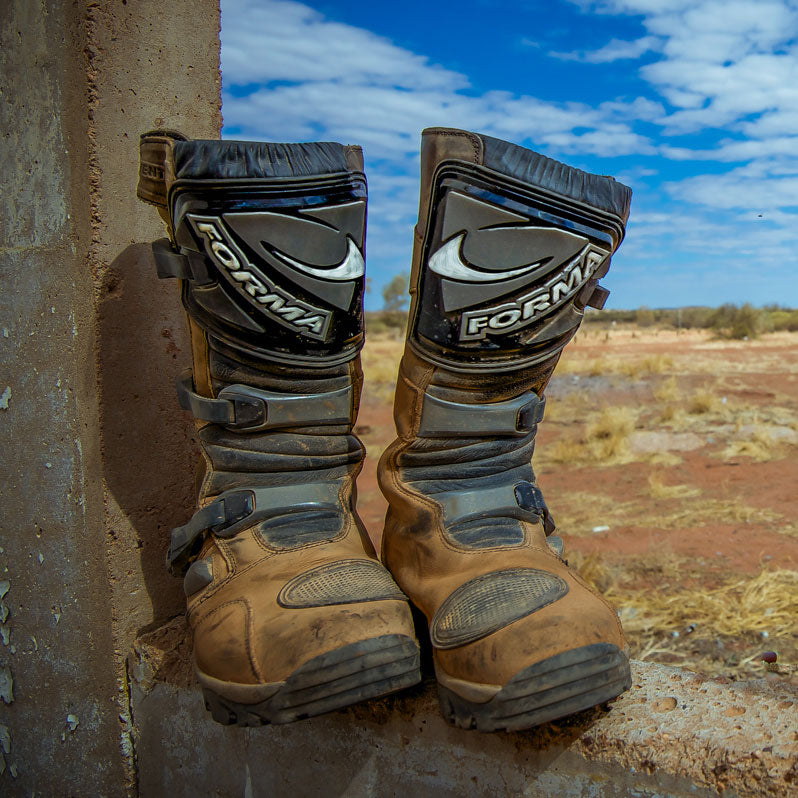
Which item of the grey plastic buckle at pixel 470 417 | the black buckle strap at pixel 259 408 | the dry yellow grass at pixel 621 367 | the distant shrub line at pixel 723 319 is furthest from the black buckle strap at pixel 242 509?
the distant shrub line at pixel 723 319

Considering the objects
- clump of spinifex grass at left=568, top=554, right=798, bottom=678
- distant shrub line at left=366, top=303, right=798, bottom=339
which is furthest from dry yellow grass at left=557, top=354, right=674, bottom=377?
clump of spinifex grass at left=568, top=554, right=798, bottom=678

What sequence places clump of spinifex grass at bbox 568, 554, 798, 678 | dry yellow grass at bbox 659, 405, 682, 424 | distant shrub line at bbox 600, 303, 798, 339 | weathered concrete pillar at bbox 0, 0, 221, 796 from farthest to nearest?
distant shrub line at bbox 600, 303, 798, 339
dry yellow grass at bbox 659, 405, 682, 424
clump of spinifex grass at bbox 568, 554, 798, 678
weathered concrete pillar at bbox 0, 0, 221, 796

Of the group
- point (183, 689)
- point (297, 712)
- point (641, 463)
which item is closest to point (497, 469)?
point (297, 712)

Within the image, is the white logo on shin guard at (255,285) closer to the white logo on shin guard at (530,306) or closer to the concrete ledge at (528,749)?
the white logo on shin guard at (530,306)

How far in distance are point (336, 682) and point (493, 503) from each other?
41 cm

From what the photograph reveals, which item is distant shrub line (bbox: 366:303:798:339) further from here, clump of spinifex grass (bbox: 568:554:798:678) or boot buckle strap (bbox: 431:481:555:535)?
boot buckle strap (bbox: 431:481:555:535)

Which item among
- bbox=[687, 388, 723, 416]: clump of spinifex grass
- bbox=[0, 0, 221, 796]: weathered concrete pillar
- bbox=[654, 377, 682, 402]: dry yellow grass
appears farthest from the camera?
bbox=[654, 377, 682, 402]: dry yellow grass

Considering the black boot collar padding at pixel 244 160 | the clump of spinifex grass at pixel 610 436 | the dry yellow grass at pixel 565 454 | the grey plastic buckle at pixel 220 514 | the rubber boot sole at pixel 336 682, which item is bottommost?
the dry yellow grass at pixel 565 454

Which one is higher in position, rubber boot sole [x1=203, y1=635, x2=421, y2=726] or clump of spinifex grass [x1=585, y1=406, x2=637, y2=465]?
rubber boot sole [x1=203, y1=635, x2=421, y2=726]

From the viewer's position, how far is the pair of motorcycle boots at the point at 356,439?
1.03 meters

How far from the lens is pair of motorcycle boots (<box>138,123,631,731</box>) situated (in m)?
1.03

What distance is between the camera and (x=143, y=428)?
155cm

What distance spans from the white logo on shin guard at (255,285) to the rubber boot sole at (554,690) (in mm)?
604

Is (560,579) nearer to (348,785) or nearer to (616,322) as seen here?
(348,785)
